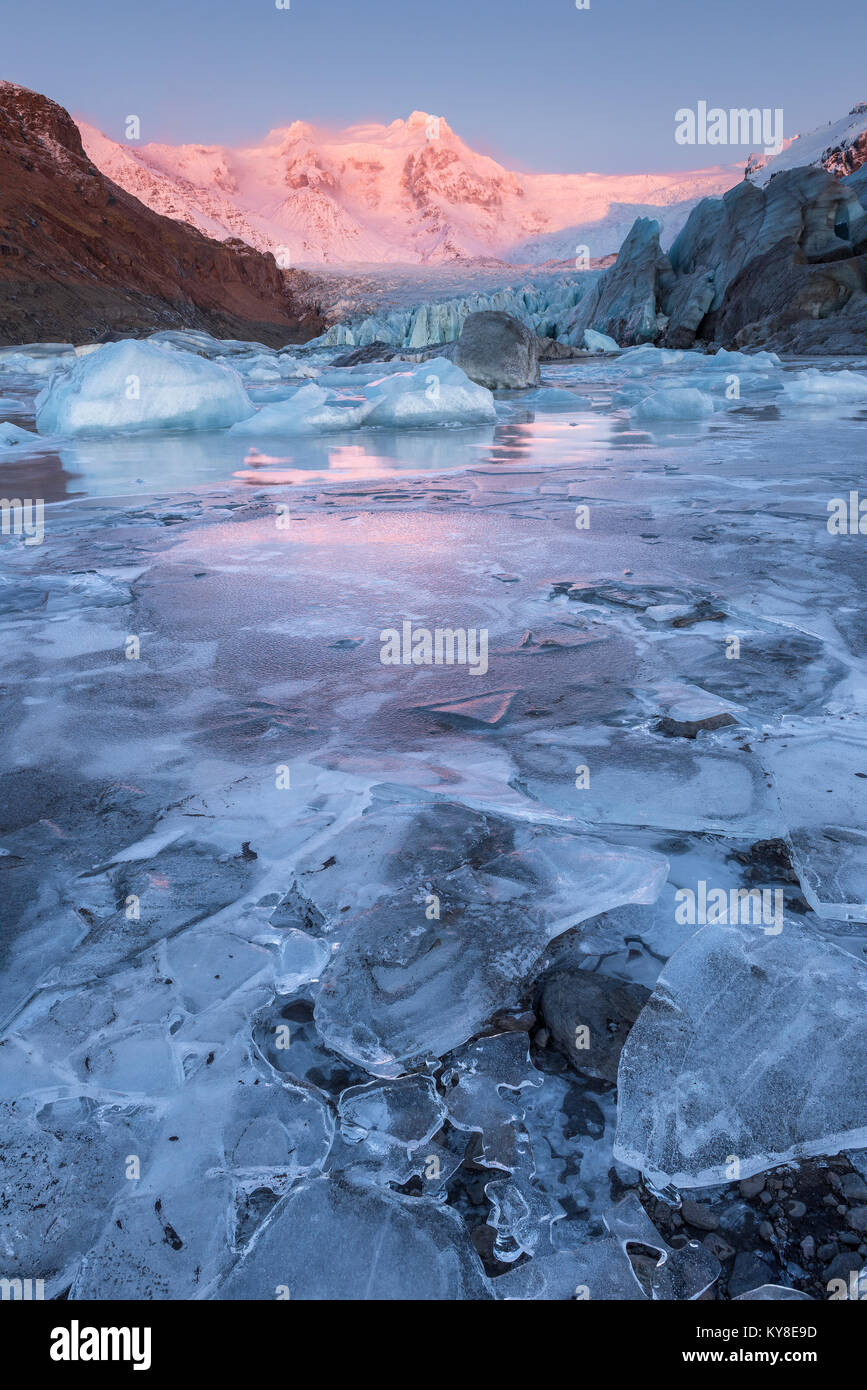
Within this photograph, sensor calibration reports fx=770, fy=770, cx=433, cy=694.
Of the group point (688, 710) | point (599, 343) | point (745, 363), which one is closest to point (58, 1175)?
point (688, 710)

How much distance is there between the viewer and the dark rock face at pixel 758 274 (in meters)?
20.3

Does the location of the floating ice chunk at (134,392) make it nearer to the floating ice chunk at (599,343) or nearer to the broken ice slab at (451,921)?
the broken ice slab at (451,921)

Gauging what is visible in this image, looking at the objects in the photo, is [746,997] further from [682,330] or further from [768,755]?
[682,330]

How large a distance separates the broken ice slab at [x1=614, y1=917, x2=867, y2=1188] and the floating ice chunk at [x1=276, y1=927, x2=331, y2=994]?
46 cm

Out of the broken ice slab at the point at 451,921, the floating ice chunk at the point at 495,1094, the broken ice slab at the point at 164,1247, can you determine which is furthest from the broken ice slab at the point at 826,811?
the broken ice slab at the point at 164,1247

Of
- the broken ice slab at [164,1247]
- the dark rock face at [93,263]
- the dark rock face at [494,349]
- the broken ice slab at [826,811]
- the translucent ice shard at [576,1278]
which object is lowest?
the translucent ice shard at [576,1278]

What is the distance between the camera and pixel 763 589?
268 cm

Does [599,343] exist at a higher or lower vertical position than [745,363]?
higher

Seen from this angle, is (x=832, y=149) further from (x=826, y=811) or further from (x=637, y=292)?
(x=826, y=811)

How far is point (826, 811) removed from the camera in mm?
1424

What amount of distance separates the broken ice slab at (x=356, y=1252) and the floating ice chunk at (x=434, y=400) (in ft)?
27.9

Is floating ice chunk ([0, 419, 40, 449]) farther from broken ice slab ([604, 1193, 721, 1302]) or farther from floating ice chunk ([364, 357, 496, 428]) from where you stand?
broken ice slab ([604, 1193, 721, 1302])

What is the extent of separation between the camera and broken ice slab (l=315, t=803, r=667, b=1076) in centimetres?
107

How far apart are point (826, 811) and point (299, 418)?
7916 millimetres
